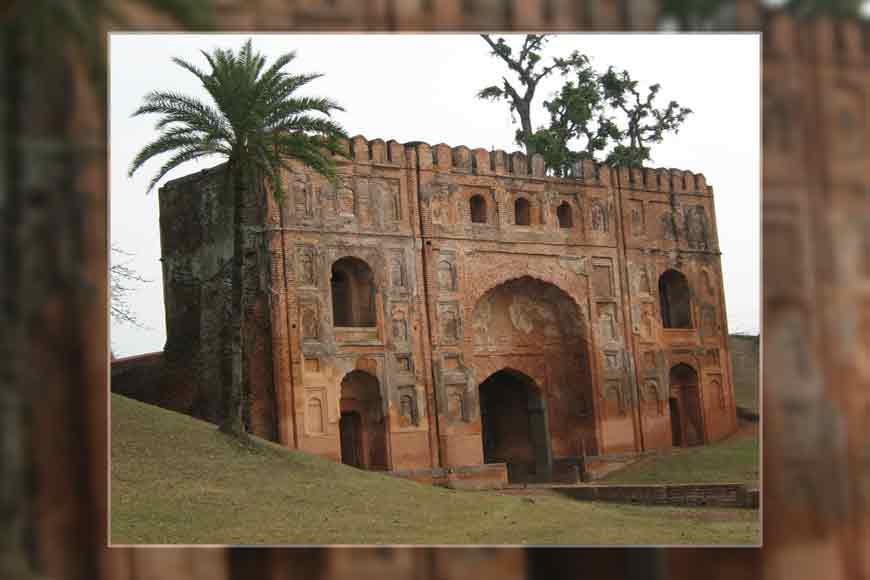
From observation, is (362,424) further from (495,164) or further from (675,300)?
(675,300)

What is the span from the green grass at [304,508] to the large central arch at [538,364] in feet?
9.67

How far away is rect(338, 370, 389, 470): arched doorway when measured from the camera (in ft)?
43.1

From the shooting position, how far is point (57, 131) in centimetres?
809

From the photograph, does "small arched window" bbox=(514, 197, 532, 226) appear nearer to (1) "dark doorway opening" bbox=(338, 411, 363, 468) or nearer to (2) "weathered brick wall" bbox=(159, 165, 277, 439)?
(1) "dark doorway opening" bbox=(338, 411, 363, 468)

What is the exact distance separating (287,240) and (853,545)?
614cm

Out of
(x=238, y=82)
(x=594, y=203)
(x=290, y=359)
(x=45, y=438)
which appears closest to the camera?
(x=45, y=438)

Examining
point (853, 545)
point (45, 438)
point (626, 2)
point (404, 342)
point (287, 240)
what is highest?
point (626, 2)

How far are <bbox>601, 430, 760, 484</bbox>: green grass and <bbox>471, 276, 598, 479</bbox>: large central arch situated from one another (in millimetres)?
1063

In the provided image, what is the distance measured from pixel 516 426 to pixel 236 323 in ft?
15.7

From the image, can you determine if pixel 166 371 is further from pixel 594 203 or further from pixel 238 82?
pixel 594 203

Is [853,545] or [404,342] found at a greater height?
[404,342]

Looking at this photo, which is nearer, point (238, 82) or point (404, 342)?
point (238, 82)

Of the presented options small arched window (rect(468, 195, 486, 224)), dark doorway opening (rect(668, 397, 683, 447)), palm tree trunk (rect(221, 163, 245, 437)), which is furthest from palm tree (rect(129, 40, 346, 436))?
dark doorway opening (rect(668, 397, 683, 447))

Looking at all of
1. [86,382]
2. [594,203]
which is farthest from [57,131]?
[594,203]
